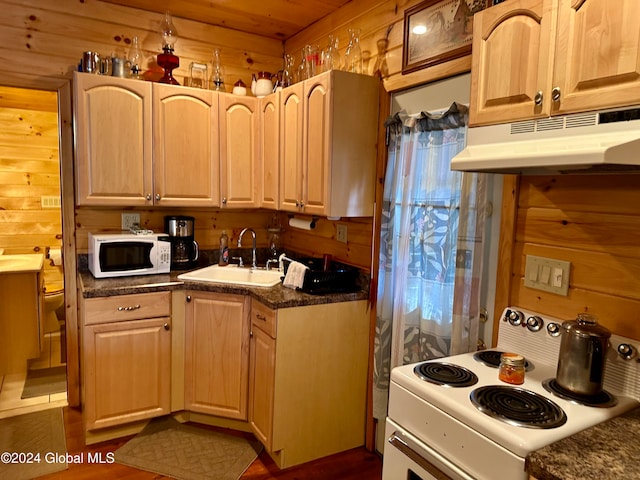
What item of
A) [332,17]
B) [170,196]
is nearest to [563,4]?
[332,17]

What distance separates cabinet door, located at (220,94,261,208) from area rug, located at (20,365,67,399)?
1.77 metres

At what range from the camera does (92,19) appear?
9.10 feet

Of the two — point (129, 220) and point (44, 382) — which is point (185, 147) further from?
point (44, 382)

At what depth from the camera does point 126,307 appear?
2484mm

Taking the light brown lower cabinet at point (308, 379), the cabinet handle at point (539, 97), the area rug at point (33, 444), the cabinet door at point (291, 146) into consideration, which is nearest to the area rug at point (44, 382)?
the area rug at point (33, 444)

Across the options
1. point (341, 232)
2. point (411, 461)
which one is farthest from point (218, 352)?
point (411, 461)

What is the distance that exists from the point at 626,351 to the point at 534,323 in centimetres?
31

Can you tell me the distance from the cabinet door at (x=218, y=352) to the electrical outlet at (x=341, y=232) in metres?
0.70

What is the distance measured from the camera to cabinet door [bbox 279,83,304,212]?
2.59 meters

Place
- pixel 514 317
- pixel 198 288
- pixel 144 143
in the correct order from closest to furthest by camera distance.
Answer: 1. pixel 514 317
2. pixel 198 288
3. pixel 144 143

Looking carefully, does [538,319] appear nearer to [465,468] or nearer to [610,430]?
[610,430]

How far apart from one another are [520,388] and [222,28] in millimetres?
2904

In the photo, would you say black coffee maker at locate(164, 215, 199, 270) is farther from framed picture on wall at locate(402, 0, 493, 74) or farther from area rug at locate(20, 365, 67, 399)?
framed picture on wall at locate(402, 0, 493, 74)

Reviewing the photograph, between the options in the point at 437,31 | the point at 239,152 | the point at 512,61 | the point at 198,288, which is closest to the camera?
the point at 512,61
